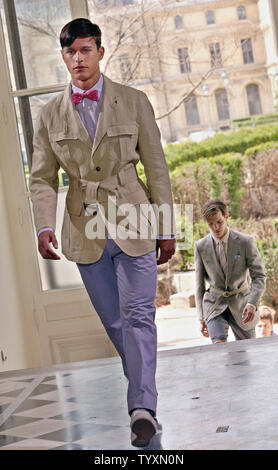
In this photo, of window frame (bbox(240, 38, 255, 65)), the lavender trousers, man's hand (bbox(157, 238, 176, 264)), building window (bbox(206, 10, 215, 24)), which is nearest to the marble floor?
the lavender trousers

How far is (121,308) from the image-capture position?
2.55m

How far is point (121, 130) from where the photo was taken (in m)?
2.60

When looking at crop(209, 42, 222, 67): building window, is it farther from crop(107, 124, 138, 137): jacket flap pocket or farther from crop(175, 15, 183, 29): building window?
crop(107, 124, 138, 137): jacket flap pocket

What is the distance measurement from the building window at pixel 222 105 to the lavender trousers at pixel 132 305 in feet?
27.0

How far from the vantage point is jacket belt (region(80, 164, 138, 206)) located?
2.61 meters

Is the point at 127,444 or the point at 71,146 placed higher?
the point at 71,146

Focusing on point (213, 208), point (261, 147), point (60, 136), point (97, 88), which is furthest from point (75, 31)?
point (261, 147)

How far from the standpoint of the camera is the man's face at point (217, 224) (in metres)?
4.45

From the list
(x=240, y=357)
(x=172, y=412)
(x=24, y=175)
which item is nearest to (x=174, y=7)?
(x=24, y=175)

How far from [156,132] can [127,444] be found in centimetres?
99

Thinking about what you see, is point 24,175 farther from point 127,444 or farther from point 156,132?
point 127,444
